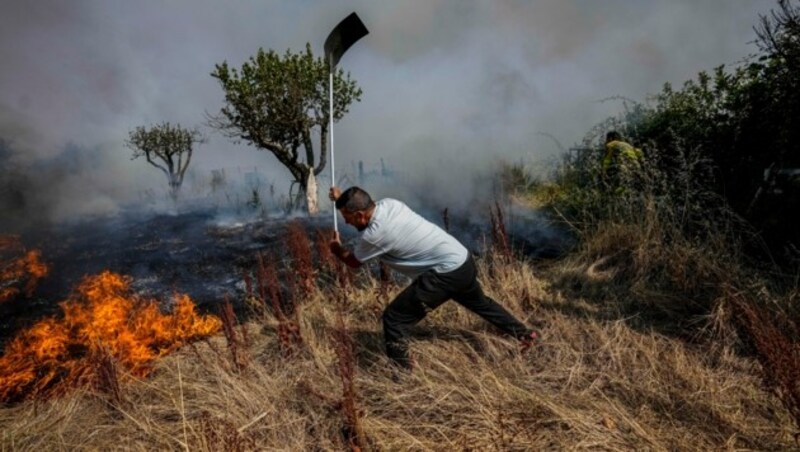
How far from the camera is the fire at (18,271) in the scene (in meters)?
6.87

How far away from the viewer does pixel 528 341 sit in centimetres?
342

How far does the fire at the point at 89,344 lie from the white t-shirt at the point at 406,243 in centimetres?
226

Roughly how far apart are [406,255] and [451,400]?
3.53ft

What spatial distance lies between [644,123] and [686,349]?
21.2ft

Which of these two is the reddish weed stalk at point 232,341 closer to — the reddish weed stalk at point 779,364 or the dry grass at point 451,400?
the dry grass at point 451,400

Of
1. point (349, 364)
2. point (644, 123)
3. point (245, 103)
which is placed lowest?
point (349, 364)

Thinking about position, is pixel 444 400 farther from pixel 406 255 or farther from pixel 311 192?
pixel 311 192

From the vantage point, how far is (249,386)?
3191 millimetres

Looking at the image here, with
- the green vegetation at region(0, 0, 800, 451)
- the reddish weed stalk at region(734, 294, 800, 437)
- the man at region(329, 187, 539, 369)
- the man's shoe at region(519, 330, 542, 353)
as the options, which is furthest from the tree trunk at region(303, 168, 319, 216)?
the reddish weed stalk at region(734, 294, 800, 437)

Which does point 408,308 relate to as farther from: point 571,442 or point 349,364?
point 571,442

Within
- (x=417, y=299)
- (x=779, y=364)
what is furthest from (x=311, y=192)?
(x=779, y=364)

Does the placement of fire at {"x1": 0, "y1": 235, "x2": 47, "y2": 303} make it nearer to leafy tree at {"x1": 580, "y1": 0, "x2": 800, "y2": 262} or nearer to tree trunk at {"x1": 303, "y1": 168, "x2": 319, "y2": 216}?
tree trunk at {"x1": 303, "y1": 168, "x2": 319, "y2": 216}

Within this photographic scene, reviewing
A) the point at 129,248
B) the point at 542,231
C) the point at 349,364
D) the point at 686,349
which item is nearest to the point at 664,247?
the point at 686,349

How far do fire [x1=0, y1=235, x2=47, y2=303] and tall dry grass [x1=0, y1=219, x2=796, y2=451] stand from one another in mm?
4472
